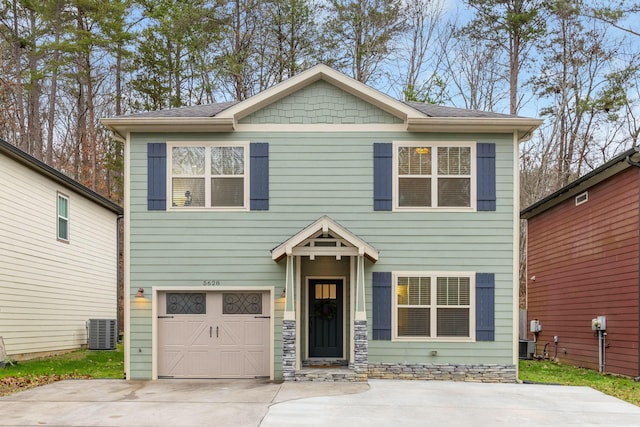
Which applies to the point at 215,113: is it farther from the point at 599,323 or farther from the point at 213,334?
the point at 599,323

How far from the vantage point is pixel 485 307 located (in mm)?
11992

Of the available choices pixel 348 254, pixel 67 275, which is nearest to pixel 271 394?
pixel 348 254

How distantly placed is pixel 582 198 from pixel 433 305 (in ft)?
18.3

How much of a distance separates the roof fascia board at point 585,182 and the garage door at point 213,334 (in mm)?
7518

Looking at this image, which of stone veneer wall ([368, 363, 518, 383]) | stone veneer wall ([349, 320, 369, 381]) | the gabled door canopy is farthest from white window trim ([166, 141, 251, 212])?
stone veneer wall ([368, 363, 518, 383])

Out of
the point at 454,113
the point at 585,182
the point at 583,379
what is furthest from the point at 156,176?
the point at 585,182

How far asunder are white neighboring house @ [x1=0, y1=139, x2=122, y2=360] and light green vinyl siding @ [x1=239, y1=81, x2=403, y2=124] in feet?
18.2

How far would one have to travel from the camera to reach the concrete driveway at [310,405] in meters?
8.12

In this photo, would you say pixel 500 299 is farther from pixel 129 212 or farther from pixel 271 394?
pixel 129 212

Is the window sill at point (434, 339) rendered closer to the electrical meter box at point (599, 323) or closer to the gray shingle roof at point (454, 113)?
the electrical meter box at point (599, 323)

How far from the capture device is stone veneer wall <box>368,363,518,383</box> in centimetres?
1185

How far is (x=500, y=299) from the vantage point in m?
12.0

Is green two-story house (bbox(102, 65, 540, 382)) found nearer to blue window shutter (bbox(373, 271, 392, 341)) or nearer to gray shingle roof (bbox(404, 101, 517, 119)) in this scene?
blue window shutter (bbox(373, 271, 392, 341))

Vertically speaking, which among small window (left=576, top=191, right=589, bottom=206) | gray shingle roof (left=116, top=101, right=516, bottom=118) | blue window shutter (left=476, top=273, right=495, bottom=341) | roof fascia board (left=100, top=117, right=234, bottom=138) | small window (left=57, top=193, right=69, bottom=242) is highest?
gray shingle roof (left=116, top=101, right=516, bottom=118)
